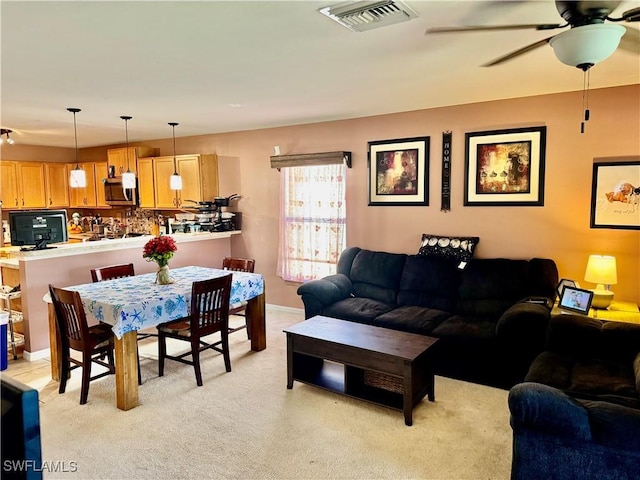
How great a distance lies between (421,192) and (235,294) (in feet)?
7.36

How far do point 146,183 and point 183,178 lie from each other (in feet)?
2.68

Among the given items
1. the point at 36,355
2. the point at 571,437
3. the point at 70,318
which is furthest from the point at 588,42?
the point at 36,355

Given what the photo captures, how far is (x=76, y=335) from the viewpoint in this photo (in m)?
3.34

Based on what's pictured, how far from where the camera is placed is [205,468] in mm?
2590

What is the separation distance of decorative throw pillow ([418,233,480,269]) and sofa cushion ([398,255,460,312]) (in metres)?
0.08

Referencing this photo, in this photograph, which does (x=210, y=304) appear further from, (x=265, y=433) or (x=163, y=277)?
(x=265, y=433)

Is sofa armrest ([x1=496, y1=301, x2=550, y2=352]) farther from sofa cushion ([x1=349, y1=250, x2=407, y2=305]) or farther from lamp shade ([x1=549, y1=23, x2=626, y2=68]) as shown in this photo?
lamp shade ([x1=549, y1=23, x2=626, y2=68])

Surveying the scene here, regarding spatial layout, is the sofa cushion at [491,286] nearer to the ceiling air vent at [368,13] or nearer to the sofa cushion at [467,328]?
the sofa cushion at [467,328]

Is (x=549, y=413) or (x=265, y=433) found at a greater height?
(x=549, y=413)

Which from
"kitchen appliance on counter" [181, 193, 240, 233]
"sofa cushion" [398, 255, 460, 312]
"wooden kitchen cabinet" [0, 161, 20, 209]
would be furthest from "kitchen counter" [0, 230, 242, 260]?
"sofa cushion" [398, 255, 460, 312]

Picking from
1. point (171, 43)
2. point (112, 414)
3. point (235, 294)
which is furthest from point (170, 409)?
point (171, 43)

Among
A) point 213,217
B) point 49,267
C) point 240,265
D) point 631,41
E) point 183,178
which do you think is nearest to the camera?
point 631,41

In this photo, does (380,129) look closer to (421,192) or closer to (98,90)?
(421,192)

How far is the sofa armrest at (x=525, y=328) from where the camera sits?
3.32 m
